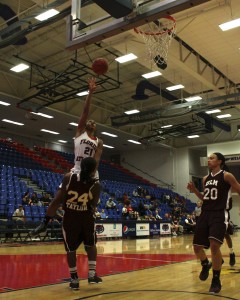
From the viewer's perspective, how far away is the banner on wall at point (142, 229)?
16.4 meters

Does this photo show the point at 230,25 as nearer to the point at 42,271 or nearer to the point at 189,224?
the point at 42,271

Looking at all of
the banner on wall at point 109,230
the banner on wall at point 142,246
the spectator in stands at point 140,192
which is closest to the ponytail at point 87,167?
the banner on wall at point 142,246

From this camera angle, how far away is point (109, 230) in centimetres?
1487

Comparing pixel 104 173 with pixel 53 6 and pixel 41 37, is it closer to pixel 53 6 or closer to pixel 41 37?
pixel 41 37

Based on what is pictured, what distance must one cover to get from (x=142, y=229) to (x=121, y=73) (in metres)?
7.41

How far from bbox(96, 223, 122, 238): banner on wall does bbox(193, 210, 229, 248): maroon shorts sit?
34.0 feet

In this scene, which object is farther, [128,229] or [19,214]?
[128,229]

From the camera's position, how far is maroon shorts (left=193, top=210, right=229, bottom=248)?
3998 millimetres

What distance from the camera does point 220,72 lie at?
1482 cm

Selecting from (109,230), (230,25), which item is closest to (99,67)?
(230,25)

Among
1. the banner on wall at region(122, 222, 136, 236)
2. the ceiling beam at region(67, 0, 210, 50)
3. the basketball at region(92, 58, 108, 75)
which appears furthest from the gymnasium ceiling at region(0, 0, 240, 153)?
the banner on wall at region(122, 222, 136, 236)

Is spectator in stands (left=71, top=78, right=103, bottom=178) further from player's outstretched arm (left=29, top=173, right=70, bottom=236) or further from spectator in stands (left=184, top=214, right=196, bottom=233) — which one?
spectator in stands (left=184, top=214, right=196, bottom=233)

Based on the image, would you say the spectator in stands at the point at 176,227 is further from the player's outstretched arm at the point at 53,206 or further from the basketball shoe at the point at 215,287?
the player's outstretched arm at the point at 53,206

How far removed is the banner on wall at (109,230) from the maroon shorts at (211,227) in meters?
10.4
